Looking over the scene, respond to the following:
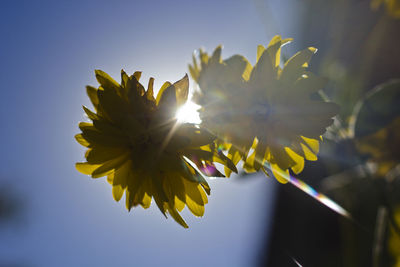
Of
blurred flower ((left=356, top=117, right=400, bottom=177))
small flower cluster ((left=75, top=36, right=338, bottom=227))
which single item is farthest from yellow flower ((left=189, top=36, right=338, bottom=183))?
blurred flower ((left=356, top=117, right=400, bottom=177))

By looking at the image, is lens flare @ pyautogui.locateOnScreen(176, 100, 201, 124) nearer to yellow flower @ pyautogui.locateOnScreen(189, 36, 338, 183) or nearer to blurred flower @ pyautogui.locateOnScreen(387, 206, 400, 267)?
yellow flower @ pyautogui.locateOnScreen(189, 36, 338, 183)

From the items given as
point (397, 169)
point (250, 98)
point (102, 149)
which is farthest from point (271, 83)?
point (397, 169)

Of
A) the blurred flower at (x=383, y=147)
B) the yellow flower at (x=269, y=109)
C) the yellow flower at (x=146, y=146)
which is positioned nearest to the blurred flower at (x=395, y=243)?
the blurred flower at (x=383, y=147)

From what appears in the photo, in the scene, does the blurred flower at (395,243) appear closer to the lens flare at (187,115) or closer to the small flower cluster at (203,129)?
the small flower cluster at (203,129)

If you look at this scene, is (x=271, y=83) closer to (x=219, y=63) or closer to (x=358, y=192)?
(x=219, y=63)

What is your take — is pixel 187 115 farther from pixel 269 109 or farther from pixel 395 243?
pixel 395 243

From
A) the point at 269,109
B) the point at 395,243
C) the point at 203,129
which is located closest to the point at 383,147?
the point at 395,243

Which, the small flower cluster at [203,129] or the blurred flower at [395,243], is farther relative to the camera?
the blurred flower at [395,243]
